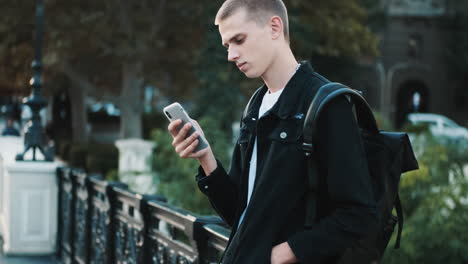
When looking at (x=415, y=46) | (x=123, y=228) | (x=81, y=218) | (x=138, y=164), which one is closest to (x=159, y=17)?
(x=138, y=164)

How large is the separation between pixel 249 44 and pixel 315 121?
0.37 m

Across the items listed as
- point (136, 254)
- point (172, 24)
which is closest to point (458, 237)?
point (136, 254)

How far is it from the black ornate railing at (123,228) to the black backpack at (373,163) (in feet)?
4.12

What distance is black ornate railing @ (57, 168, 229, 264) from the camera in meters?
3.94

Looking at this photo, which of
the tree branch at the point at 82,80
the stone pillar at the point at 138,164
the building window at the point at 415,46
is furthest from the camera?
the building window at the point at 415,46

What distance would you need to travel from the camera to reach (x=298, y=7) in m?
26.6

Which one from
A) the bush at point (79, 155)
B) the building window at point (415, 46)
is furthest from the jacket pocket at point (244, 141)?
the building window at point (415, 46)

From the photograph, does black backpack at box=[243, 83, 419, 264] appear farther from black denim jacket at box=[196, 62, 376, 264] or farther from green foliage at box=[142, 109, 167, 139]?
green foliage at box=[142, 109, 167, 139]

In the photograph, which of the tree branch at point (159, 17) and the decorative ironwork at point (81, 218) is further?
the tree branch at point (159, 17)

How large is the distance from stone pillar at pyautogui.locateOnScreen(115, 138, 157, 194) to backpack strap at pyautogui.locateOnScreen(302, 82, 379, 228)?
9.16 metres

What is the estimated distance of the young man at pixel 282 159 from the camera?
224 centimetres

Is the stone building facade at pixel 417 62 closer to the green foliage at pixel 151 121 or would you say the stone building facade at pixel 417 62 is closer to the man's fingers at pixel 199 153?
the green foliage at pixel 151 121

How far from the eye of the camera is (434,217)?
8422 mm

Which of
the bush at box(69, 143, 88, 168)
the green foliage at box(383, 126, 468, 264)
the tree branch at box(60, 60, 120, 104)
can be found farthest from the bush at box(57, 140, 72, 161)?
the green foliage at box(383, 126, 468, 264)
